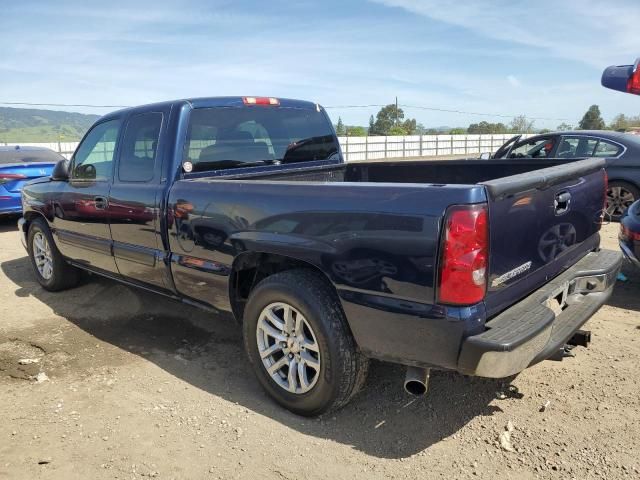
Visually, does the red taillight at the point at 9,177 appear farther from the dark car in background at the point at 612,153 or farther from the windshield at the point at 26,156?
the dark car in background at the point at 612,153

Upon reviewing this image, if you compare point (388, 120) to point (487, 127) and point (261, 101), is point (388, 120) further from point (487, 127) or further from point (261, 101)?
point (261, 101)

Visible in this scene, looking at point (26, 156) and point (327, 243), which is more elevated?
point (26, 156)

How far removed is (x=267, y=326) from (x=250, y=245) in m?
0.50

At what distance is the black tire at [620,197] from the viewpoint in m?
7.85

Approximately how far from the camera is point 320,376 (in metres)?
2.80

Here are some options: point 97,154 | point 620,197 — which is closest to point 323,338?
point 97,154

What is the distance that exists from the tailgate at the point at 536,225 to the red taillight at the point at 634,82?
2.12m

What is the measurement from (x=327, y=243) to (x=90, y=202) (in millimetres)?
2726

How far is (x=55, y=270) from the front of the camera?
17.5 feet

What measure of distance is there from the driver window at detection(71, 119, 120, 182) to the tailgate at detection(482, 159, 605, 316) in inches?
128

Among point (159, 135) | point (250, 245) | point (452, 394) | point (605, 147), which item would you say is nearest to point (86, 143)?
point (159, 135)

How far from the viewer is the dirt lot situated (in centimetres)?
256

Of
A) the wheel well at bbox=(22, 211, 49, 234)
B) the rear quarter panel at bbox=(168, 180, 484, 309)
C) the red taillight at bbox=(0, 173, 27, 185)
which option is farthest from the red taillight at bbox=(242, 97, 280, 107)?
the red taillight at bbox=(0, 173, 27, 185)

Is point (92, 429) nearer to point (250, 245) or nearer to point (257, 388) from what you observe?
point (257, 388)
